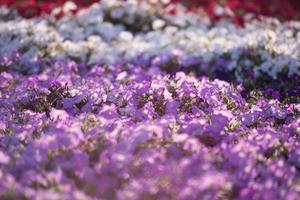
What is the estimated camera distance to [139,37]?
25.3 feet

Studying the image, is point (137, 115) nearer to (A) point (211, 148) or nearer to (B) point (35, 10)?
(A) point (211, 148)

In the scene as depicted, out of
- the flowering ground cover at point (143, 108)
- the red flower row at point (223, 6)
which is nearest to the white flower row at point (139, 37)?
the flowering ground cover at point (143, 108)

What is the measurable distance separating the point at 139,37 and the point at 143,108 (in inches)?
140

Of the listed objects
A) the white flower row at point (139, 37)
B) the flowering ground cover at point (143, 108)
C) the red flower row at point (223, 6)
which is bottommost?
the flowering ground cover at point (143, 108)

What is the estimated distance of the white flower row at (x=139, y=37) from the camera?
665 centimetres

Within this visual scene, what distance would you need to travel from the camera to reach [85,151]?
134 inches

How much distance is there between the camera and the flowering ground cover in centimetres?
312

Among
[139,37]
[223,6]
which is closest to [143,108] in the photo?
[139,37]

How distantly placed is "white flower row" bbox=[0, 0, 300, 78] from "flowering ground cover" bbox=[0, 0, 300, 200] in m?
0.02

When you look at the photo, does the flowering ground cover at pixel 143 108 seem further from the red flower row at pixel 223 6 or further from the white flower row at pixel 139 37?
the red flower row at pixel 223 6

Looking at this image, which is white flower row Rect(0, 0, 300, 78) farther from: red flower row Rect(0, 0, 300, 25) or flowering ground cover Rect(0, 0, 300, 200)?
red flower row Rect(0, 0, 300, 25)

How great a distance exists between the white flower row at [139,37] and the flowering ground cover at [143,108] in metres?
0.02

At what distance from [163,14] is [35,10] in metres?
1.80

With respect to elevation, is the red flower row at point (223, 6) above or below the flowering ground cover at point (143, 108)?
above
